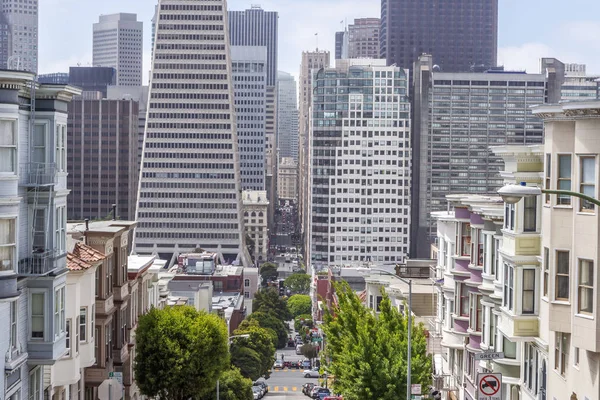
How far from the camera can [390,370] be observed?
52219mm

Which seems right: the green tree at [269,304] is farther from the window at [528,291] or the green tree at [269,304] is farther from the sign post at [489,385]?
the sign post at [489,385]

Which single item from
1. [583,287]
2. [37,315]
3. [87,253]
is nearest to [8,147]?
[37,315]

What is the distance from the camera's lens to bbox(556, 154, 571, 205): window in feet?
109

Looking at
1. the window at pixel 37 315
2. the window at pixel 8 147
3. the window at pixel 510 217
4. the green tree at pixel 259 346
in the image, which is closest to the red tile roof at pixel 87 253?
the window at pixel 37 315

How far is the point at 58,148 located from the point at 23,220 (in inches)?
154

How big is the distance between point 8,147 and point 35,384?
948 cm

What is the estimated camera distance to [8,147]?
34.8 m

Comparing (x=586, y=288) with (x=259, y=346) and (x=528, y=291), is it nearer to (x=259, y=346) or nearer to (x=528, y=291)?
(x=528, y=291)

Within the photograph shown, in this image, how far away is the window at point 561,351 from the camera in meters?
33.5

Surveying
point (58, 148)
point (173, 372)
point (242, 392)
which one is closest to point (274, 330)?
point (242, 392)

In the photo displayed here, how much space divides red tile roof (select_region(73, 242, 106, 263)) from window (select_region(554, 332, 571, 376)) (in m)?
23.6

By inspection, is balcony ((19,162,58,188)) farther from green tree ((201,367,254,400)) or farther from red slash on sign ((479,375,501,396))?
green tree ((201,367,254,400))

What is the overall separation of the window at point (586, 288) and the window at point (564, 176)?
2.76 metres

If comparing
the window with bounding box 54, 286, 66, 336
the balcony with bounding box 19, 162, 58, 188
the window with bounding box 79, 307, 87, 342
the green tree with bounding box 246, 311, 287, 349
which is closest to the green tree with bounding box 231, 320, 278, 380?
the green tree with bounding box 246, 311, 287, 349
